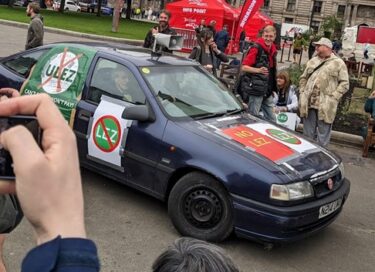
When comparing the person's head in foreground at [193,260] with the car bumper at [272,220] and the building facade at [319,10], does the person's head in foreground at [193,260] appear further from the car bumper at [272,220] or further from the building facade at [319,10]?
the building facade at [319,10]

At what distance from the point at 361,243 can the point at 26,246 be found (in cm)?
301

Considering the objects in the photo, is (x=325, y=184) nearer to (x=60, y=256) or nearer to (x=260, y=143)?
(x=260, y=143)

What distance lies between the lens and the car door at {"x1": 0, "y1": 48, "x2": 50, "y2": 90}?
236 inches

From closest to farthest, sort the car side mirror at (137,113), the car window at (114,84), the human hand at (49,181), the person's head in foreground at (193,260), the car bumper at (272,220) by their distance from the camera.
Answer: the human hand at (49,181)
the person's head in foreground at (193,260)
the car bumper at (272,220)
the car side mirror at (137,113)
the car window at (114,84)

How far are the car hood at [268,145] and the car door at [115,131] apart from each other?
428 mm

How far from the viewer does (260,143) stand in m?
4.69

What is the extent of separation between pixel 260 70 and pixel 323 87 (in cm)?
89

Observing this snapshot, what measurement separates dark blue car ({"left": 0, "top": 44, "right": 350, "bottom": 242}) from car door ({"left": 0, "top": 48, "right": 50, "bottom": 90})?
0.13ft

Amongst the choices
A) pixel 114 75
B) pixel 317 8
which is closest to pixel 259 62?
pixel 114 75

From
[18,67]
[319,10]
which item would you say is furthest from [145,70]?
[319,10]

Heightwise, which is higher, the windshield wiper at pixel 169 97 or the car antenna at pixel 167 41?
the car antenna at pixel 167 41

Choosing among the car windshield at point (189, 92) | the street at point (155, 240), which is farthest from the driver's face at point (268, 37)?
the street at point (155, 240)

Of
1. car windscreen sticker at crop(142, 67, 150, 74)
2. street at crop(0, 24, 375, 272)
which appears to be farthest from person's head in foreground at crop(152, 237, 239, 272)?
car windscreen sticker at crop(142, 67, 150, 74)

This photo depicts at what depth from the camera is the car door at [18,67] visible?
600 centimetres
